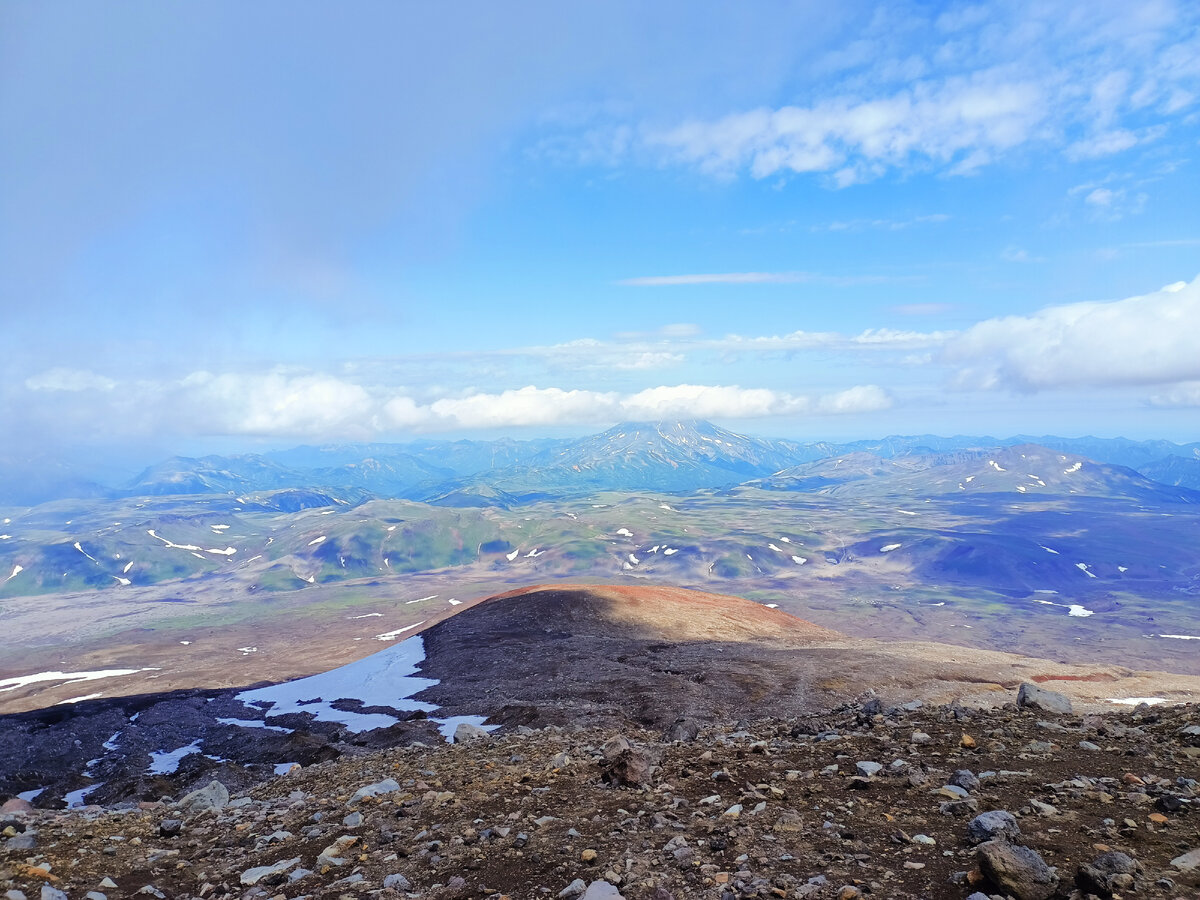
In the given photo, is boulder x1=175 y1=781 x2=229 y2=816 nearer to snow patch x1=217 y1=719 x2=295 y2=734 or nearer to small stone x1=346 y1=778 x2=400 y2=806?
small stone x1=346 y1=778 x2=400 y2=806

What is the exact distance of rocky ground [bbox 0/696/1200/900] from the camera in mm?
9055

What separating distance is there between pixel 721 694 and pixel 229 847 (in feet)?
109

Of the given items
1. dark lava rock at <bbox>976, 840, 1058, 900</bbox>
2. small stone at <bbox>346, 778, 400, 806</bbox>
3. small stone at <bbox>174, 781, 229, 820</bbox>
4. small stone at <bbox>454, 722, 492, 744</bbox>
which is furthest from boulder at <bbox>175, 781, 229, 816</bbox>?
dark lava rock at <bbox>976, 840, 1058, 900</bbox>

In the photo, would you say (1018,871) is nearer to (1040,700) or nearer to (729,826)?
(729,826)

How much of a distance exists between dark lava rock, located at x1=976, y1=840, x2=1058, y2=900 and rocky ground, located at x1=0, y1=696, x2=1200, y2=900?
2cm

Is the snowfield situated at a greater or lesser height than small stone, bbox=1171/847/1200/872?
lesser

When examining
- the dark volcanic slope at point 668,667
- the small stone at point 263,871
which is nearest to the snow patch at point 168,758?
the dark volcanic slope at point 668,667

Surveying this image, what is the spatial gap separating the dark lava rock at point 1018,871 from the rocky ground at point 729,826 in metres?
0.02

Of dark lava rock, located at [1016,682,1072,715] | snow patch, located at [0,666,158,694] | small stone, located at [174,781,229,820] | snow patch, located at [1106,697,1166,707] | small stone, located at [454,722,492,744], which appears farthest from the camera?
snow patch, located at [0,666,158,694]

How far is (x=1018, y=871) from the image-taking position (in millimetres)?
7992

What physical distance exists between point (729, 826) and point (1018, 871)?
4.74 m

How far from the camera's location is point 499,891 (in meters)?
10.1

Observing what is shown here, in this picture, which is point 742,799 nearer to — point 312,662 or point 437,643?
point 437,643

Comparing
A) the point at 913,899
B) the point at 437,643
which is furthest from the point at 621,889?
the point at 437,643
